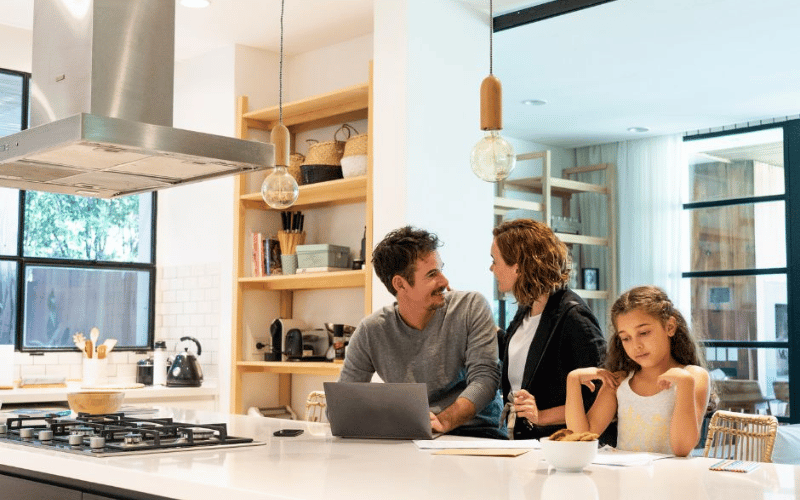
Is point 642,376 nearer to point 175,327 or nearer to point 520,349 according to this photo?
point 520,349

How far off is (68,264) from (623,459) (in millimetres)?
4569

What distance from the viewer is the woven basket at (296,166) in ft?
17.9

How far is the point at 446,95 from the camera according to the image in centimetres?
496

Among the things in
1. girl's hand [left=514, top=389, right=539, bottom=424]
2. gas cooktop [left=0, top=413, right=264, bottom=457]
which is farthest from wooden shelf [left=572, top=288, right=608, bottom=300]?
gas cooktop [left=0, top=413, right=264, bottom=457]

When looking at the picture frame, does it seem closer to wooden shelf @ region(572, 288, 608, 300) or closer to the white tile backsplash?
wooden shelf @ region(572, 288, 608, 300)

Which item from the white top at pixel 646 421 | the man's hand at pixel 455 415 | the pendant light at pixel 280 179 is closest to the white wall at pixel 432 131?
the pendant light at pixel 280 179

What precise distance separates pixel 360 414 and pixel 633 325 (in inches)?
32.1

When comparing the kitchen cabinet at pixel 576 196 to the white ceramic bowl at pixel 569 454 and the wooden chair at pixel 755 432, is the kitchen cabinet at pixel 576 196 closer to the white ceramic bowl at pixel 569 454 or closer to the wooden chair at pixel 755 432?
the wooden chair at pixel 755 432

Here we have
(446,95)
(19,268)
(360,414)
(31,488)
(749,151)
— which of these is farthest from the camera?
(749,151)

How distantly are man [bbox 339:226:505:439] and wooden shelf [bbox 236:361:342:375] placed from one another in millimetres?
1617

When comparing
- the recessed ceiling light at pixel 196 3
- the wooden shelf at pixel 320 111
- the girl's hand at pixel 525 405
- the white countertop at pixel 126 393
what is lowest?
the white countertop at pixel 126 393

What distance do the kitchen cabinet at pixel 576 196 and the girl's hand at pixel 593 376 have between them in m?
4.79

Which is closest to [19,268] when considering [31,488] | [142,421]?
[142,421]

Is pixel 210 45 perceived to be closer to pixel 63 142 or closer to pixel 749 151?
pixel 63 142
